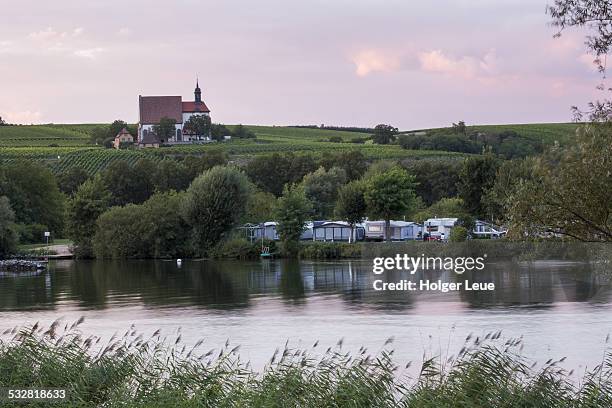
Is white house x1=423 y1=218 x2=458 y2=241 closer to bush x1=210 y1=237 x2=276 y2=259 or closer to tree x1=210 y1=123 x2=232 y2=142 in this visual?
bush x1=210 y1=237 x2=276 y2=259

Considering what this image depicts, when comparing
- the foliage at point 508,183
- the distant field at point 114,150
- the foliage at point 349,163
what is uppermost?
the distant field at point 114,150

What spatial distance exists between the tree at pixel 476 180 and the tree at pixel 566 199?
49.6m

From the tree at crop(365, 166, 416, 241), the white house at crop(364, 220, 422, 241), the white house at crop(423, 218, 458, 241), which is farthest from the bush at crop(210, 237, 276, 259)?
the white house at crop(423, 218, 458, 241)

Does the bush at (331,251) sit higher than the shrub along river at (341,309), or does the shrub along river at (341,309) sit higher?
the shrub along river at (341,309)

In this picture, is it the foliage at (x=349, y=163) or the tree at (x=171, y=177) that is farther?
the foliage at (x=349, y=163)

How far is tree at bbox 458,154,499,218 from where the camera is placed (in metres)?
67.6

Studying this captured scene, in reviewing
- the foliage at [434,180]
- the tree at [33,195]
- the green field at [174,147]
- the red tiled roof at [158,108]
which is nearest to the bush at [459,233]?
the foliage at [434,180]

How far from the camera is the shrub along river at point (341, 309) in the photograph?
2511 centimetres

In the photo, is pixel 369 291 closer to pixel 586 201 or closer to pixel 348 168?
pixel 586 201

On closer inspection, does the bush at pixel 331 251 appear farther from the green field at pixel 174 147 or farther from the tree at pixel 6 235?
the green field at pixel 174 147

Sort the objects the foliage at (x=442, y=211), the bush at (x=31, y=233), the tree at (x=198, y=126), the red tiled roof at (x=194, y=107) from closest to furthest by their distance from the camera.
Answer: the foliage at (x=442, y=211), the bush at (x=31, y=233), the tree at (x=198, y=126), the red tiled roof at (x=194, y=107)

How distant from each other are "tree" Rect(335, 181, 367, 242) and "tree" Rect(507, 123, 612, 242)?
6040cm

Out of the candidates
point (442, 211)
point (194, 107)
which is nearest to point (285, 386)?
point (442, 211)

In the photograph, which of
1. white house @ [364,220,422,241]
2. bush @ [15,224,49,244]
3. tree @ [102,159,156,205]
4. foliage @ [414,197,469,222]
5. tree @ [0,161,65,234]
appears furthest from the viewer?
tree @ [102,159,156,205]
